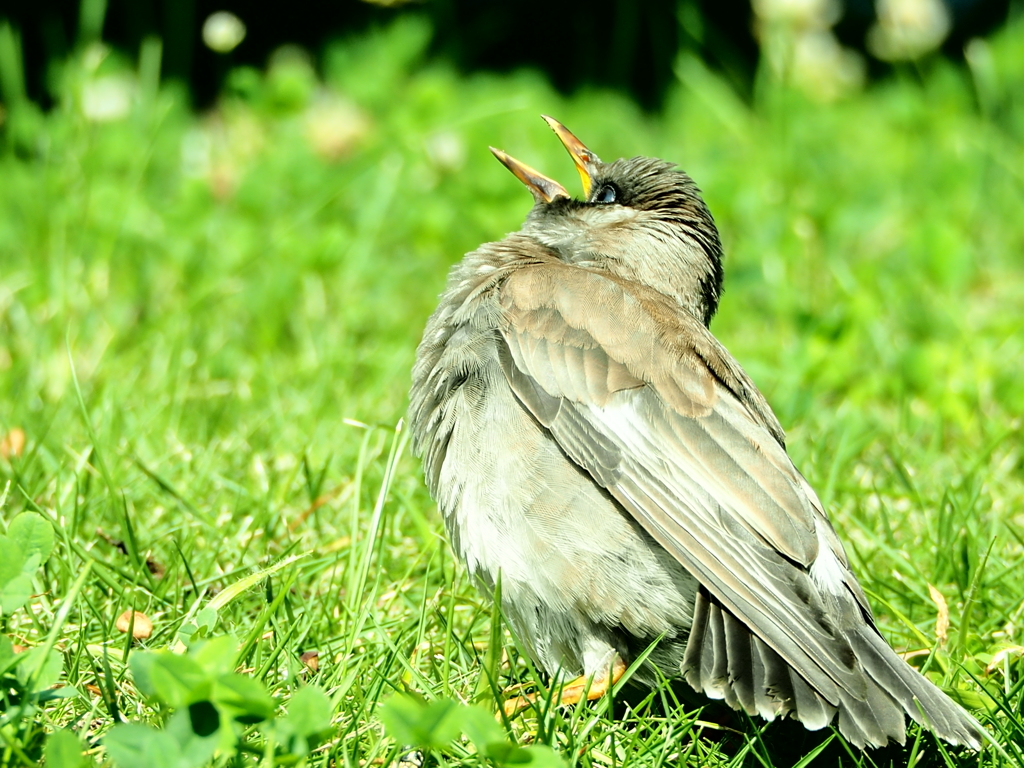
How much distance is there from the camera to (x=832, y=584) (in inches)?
110

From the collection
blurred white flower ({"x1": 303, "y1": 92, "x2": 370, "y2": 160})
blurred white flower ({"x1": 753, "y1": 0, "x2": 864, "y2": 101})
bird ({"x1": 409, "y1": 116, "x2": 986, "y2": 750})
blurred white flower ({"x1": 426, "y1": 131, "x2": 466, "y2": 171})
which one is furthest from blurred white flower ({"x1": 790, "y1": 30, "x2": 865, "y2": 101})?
bird ({"x1": 409, "y1": 116, "x2": 986, "y2": 750})

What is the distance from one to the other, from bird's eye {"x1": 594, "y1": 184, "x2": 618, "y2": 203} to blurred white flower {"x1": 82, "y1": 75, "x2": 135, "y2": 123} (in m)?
2.18

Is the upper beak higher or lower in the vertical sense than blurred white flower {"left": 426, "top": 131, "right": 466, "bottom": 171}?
higher

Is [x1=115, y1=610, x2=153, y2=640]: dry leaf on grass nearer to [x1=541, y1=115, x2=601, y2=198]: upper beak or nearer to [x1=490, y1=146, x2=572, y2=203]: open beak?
[x1=490, y1=146, x2=572, y2=203]: open beak

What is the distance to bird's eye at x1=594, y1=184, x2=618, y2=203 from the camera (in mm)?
3936

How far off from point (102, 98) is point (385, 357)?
63.9 inches

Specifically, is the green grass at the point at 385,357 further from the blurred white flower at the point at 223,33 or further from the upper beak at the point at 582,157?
the upper beak at the point at 582,157

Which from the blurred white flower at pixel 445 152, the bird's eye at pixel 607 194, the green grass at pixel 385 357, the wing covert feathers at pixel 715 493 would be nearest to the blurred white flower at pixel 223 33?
the green grass at pixel 385 357

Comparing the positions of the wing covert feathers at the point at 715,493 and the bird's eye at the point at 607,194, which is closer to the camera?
the wing covert feathers at the point at 715,493

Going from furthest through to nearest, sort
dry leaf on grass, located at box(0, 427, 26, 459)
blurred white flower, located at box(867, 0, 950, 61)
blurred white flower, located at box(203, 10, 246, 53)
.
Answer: blurred white flower, located at box(867, 0, 950, 61)
blurred white flower, located at box(203, 10, 246, 53)
dry leaf on grass, located at box(0, 427, 26, 459)


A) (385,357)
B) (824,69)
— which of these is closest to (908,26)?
(824,69)

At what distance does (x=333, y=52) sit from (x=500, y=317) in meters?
5.04

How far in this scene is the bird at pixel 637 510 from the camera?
→ 8.49 feet

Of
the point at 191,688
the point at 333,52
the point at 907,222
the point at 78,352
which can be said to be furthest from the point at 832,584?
the point at 333,52
